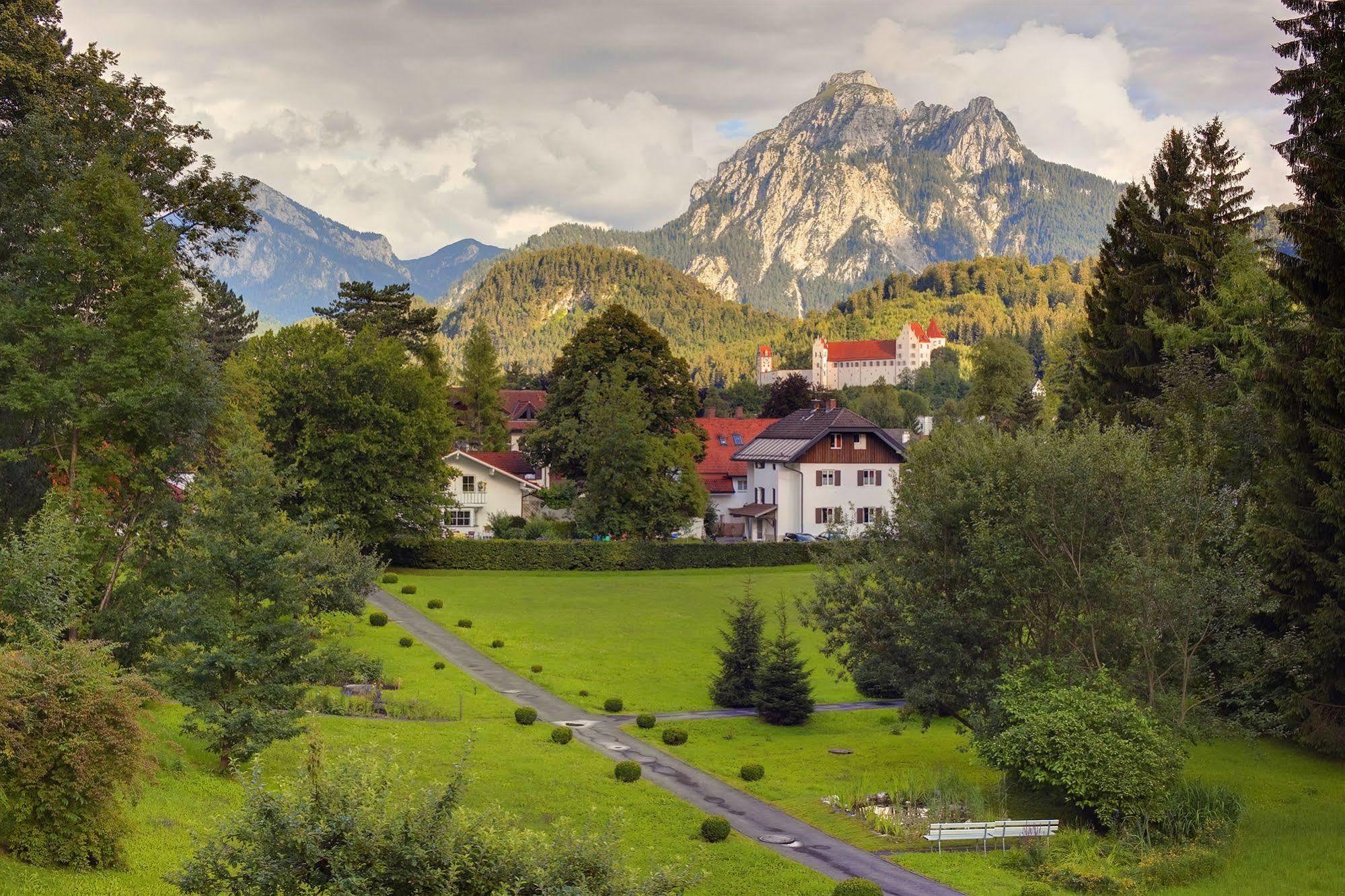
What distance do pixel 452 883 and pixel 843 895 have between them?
10.7 m

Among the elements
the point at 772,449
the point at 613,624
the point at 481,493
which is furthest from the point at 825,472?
the point at 613,624

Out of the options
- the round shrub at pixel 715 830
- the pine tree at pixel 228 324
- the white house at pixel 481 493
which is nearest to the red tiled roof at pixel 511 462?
the white house at pixel 481 493

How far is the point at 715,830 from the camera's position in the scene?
2425cm

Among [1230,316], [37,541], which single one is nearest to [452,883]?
[37,541]

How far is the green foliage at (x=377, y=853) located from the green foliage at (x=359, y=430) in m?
52.1

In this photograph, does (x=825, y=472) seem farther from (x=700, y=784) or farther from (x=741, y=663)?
(x=700, y=784)

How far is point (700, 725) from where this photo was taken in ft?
124

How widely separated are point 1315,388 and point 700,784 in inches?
769

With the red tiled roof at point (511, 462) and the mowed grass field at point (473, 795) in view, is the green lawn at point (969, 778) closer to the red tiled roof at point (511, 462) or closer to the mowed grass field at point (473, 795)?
the mowed grass field at point (473, 795)

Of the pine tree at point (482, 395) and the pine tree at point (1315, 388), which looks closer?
the pine tree at point (1315, 388)

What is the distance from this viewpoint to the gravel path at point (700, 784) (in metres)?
22.9

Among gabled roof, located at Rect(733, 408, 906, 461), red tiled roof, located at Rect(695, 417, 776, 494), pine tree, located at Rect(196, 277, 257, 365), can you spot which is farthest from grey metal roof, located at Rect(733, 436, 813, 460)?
pine tree, located at Rect(196, 277, 257, 365)

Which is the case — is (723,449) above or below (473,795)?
above

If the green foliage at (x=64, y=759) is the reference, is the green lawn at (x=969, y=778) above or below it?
below
